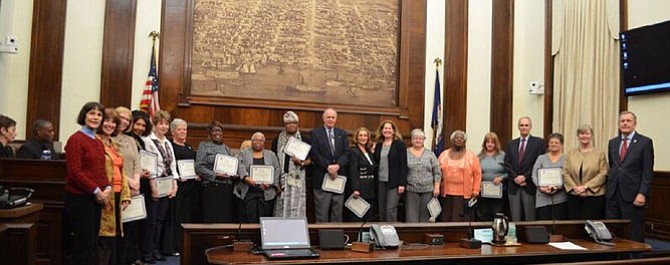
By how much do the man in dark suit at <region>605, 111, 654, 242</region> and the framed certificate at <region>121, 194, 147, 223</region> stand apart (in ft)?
13.1

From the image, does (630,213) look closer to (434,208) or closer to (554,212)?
(554,212)

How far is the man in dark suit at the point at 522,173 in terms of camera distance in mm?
5691

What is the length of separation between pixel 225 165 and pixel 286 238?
7.34 ft

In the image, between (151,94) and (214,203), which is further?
(151,94)

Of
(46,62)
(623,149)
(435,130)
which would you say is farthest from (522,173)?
(46,62)

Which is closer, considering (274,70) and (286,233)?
(286,233)

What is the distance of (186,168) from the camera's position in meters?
5.15

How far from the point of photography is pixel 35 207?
3828mm

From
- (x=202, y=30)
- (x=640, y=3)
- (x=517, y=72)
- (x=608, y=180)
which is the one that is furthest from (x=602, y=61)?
(x=202, y=30)

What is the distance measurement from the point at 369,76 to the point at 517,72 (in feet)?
7.35

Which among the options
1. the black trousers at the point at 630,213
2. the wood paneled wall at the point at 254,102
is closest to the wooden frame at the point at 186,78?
the wood paneled wall at the point at 254,102

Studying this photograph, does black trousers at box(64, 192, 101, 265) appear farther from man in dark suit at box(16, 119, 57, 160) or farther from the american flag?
the american flag

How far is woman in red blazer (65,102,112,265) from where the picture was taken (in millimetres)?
3682

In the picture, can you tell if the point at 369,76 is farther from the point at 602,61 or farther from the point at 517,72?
the point at 602,61
